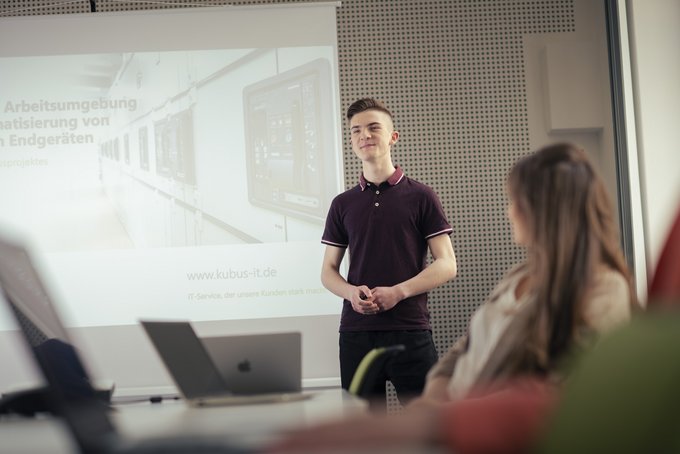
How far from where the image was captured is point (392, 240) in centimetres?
394

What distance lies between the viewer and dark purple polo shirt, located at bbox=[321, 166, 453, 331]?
3.89 m

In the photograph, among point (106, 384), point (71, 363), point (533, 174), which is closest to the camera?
point (71, 363)

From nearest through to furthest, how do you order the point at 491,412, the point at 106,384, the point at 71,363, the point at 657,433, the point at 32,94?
the point at 657,433
the point at 491,412
the point at 71,363
the point at 106,384
the point at 32,94

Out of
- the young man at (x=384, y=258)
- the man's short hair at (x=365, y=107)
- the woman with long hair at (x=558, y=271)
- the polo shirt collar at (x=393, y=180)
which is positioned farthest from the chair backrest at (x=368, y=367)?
the man's short hair at (x=365, y=107)

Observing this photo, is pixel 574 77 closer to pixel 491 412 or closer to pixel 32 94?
pixel 32 94

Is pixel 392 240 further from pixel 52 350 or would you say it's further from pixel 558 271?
pixel 52 350

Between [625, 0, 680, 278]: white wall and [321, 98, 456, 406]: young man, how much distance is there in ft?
5.55

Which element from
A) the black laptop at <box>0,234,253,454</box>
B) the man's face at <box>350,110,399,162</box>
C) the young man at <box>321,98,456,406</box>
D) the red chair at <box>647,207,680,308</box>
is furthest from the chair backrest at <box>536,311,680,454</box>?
the man's face at <box>350,110,399,162</box>

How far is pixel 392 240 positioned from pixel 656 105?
2.09 m

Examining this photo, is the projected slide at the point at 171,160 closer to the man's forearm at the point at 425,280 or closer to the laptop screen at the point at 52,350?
the man's forearm at the point at 425,280

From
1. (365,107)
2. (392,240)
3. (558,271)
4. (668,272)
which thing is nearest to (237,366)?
(558,271)

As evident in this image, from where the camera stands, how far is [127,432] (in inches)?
59.1

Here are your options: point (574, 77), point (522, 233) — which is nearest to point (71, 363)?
A: point (522, 233)

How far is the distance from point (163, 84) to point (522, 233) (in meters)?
3.71
